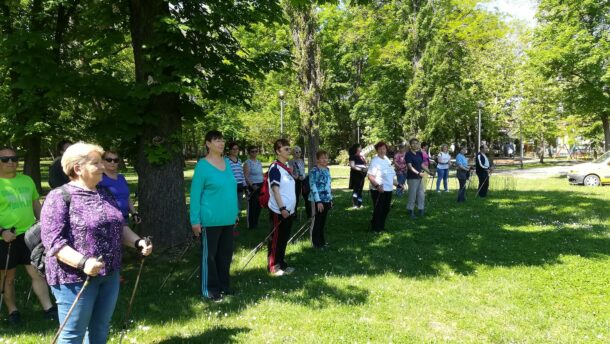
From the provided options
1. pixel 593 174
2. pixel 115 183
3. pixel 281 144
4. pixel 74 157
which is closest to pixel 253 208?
pixel 281 144

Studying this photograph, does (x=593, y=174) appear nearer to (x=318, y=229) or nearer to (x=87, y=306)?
(x=318, y=229)

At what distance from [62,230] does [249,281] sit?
3.38m

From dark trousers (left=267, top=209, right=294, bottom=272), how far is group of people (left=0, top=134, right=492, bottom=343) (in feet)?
0.05

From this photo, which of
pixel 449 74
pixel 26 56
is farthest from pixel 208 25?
pixel 449 74

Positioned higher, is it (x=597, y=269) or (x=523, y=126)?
(x=523, y=126)

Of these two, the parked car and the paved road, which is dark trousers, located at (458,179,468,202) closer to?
the parked car

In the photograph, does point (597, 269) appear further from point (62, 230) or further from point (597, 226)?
point (62, 230)

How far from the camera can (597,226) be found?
372 inches

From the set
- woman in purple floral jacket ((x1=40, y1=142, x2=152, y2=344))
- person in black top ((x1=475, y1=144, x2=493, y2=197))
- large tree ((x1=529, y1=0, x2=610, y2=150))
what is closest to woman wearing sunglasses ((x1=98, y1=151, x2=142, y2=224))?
woman in purple floral jacket ((x1=40, y1=142, x2=152, y2=344))

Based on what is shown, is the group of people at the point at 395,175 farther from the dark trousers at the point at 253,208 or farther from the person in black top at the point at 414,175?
the dark trousers at the point at 253,208

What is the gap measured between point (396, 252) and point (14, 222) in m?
5.56

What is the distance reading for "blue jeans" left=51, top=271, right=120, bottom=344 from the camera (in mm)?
2846

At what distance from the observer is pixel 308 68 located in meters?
15.4

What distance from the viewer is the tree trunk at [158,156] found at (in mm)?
6934
